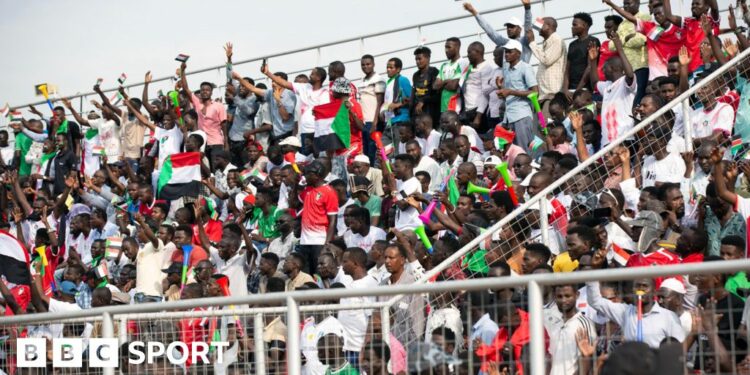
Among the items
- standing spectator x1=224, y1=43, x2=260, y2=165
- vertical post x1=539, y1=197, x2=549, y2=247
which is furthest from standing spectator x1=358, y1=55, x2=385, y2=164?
vertical post x1=539, y1=197, x2=549, y2=247

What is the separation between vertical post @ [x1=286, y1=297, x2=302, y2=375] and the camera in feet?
23.7

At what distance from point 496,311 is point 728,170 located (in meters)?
4.62

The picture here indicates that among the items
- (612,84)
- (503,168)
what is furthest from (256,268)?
(612,84)

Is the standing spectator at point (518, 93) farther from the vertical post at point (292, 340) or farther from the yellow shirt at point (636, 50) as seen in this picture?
the vertical post at point (292, 340)

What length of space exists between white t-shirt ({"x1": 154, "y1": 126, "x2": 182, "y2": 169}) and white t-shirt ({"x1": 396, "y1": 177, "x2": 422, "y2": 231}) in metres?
5.56

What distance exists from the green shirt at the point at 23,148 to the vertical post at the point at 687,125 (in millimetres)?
12777

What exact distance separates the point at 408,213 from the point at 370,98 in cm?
403

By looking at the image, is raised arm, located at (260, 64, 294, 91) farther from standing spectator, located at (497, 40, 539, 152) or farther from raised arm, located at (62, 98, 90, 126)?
raised arm, located at (62, 98, 90, 126)

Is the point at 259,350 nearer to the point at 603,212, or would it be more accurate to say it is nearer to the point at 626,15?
the point at 603,212

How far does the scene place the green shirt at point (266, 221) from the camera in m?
15.7

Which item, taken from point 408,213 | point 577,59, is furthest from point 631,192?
point 577,59

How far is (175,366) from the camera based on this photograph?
813 centimetres

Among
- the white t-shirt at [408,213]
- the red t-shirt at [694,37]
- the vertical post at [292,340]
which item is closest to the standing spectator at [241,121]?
the white t-shirt at [408,213]

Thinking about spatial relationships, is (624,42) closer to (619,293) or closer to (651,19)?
(651,19)
